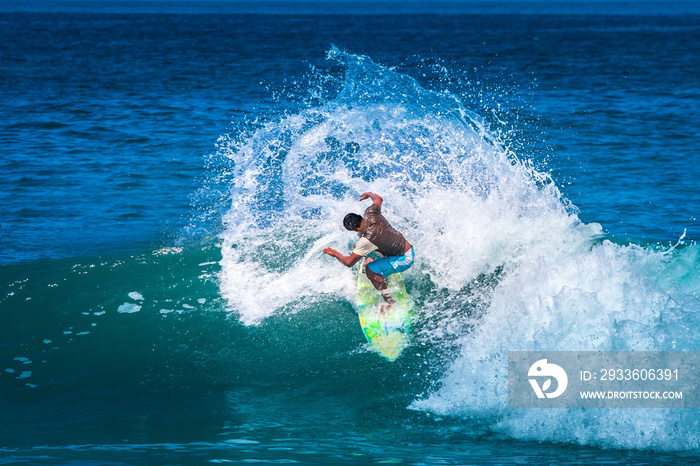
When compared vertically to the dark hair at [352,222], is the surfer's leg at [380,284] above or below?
below

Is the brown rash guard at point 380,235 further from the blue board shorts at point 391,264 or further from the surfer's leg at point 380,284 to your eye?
the surfer's leg at point 380,284

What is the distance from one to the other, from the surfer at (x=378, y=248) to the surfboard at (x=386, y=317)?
158 mm

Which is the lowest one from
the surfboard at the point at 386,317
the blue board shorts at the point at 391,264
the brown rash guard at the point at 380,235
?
the surfboard at the point at 386,317

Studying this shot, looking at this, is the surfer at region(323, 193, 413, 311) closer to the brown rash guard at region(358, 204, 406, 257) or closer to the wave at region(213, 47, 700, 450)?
the brown rash guard at region(358, 204, 406, 257)

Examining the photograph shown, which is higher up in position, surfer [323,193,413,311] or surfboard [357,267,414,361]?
surfer [323,193,413,311]

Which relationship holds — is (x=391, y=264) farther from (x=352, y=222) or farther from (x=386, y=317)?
(x=352, y=222)

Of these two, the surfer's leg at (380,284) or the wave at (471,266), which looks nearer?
the wave at (471,266)

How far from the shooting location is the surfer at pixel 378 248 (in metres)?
9.04

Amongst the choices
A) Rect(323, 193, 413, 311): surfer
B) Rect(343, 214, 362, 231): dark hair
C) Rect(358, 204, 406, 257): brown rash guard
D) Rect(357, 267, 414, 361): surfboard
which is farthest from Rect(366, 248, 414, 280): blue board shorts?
Rect(343, 214, 362, 231): dark hair

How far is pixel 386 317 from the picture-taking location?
9.80m

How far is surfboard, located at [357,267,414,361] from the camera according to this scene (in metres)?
9.35

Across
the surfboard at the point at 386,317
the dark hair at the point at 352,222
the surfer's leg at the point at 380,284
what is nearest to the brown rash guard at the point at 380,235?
the dark hair at the point at 352,222

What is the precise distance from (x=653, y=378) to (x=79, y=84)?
3056 centimetres

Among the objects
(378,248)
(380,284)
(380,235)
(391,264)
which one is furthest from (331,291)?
(380,235)
